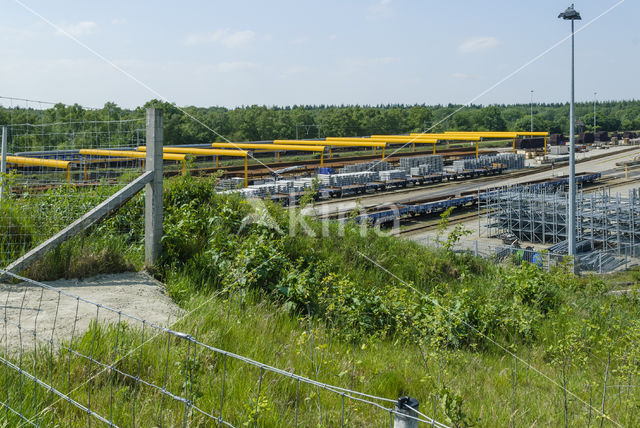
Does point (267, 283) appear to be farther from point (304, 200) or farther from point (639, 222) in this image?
point (639, 222)

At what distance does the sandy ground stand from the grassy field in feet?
0.69

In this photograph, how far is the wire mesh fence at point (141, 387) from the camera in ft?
11.5

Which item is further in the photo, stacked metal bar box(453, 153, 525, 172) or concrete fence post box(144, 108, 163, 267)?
stacked metal bar box(453, 153, 525, 172)

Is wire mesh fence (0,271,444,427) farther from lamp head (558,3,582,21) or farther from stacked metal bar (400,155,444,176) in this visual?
stacked metal bar (400,155,444,176)

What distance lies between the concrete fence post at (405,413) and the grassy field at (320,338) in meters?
0.53

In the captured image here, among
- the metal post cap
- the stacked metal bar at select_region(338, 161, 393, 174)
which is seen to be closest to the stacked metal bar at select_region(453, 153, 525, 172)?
the stacked metal bar at select_region(338, 161, 393, 174)

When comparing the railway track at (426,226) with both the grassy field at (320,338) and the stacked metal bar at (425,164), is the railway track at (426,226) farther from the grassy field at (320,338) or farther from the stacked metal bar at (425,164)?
the grassy field at (320,338)

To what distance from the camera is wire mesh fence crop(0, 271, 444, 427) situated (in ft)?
11.5

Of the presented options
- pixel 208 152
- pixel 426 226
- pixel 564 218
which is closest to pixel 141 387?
pixel 208 152

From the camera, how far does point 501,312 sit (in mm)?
7098

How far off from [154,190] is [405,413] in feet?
16.2

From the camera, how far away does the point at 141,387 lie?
385 cm

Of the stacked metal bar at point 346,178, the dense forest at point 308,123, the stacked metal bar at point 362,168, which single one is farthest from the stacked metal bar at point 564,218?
the dense forest at point 308,123

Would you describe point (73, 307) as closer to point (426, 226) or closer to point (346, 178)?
point (426, 226)
